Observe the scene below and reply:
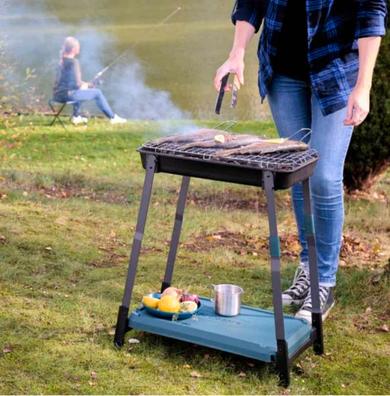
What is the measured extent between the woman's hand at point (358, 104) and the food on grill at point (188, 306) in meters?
0.84

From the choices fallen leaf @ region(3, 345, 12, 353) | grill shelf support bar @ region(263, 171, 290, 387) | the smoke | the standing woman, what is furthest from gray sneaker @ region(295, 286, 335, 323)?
the smoke

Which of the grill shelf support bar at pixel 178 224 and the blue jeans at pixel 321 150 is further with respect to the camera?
the grill shelf support bar at pixel 178 224

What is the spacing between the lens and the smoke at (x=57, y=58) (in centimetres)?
622

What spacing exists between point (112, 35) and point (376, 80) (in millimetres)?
2481

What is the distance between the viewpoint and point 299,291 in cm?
320

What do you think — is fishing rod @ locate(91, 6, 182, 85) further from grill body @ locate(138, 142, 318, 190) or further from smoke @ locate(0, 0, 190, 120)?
grill body @ locate(138, 142, 318, 190)

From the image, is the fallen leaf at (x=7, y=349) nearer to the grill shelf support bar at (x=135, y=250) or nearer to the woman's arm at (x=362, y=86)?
the grill shelf support bar at (x=135, y=250)

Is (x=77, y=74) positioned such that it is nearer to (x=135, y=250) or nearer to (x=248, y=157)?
(x=135, y=250)

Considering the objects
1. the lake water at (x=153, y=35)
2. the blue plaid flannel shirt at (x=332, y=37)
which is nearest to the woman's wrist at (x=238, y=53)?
the blue plaid flannel shirt at (x=332, y=37)

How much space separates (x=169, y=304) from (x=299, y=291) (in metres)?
0.63

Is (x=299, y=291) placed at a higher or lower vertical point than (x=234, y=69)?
lower

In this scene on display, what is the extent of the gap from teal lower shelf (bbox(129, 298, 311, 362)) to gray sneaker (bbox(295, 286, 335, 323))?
95 millimetres

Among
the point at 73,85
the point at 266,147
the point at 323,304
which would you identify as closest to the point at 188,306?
the point at 323,304

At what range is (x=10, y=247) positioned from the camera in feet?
12.8
